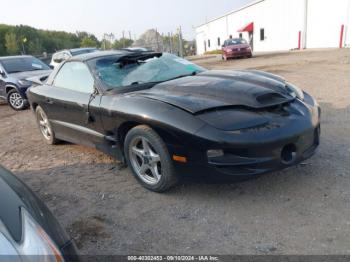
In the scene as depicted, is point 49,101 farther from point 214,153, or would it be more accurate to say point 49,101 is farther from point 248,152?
point 248,152

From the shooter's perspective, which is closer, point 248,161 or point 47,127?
point 248,161

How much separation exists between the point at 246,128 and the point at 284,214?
80cm

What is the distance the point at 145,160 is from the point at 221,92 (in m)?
1.02

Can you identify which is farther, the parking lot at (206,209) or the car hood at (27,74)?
the car hood at (27,74)

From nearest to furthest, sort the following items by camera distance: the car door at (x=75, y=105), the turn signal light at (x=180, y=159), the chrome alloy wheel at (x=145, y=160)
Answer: the turn signal light at (x=180, y=159)
the chrome alloy wheel at (x=145, y=160)
the car door at (x=75, y=105)

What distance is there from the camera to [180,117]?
2834 mm

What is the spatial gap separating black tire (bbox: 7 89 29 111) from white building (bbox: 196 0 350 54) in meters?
20.7

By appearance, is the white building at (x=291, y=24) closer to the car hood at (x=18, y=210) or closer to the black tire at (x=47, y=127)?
the black tire at (x=47, y=127)

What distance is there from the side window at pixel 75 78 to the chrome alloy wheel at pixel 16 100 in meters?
5.06

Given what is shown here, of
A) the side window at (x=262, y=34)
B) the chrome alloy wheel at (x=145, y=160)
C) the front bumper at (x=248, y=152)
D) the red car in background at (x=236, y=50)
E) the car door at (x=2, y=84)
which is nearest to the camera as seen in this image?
the front bumper at (x=248, y=152)

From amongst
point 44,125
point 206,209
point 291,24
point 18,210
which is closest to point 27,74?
point 44,125

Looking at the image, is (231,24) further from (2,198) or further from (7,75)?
(2,198)

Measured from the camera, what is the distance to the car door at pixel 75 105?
378cm

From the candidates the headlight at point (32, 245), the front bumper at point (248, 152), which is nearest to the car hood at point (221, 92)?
the front bumper at point (248, 152)
